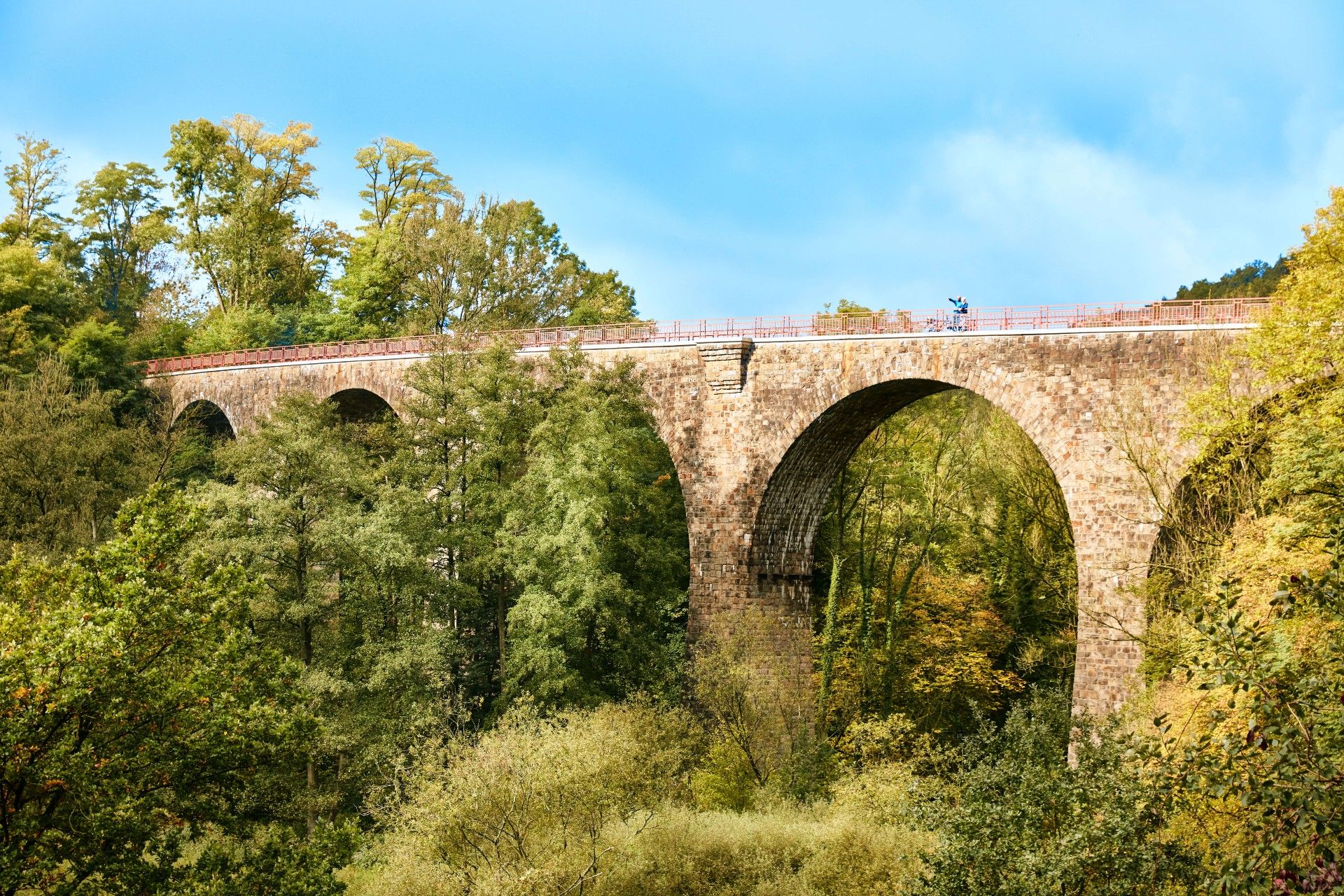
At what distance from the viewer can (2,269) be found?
155 ft

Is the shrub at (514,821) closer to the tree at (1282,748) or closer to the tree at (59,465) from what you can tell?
the tree at (1282,748)

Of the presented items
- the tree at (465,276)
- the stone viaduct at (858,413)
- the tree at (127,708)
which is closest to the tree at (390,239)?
the tree at (465,276)

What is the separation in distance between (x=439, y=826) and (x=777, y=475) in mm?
13250

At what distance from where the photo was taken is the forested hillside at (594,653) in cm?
1422

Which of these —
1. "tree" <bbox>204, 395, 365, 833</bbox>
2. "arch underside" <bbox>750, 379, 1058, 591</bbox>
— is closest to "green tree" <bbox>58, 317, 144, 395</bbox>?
"tree" <bbox>204, 395, 365, 833</bbox>

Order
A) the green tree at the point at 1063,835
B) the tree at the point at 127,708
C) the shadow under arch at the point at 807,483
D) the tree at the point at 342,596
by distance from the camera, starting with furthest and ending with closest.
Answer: the shadow under arch at the point at 807,483 → the tree at the point at 342,596 → the tree at the point at 127,708 → the green tree at the point at 1063,835

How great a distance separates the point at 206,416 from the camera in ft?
158

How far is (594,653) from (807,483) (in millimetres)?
6737

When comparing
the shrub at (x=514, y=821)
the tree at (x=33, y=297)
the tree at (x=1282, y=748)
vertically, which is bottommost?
the shrub at (x=514, y=821)

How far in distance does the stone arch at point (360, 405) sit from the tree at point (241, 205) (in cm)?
1676

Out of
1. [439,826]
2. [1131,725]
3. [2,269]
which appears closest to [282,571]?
[439,826]

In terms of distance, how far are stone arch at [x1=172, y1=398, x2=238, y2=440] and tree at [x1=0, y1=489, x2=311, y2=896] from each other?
1196 inches

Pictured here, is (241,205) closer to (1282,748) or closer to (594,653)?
(594,653)

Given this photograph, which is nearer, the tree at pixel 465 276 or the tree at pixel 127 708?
the tree at pixel 127 708
